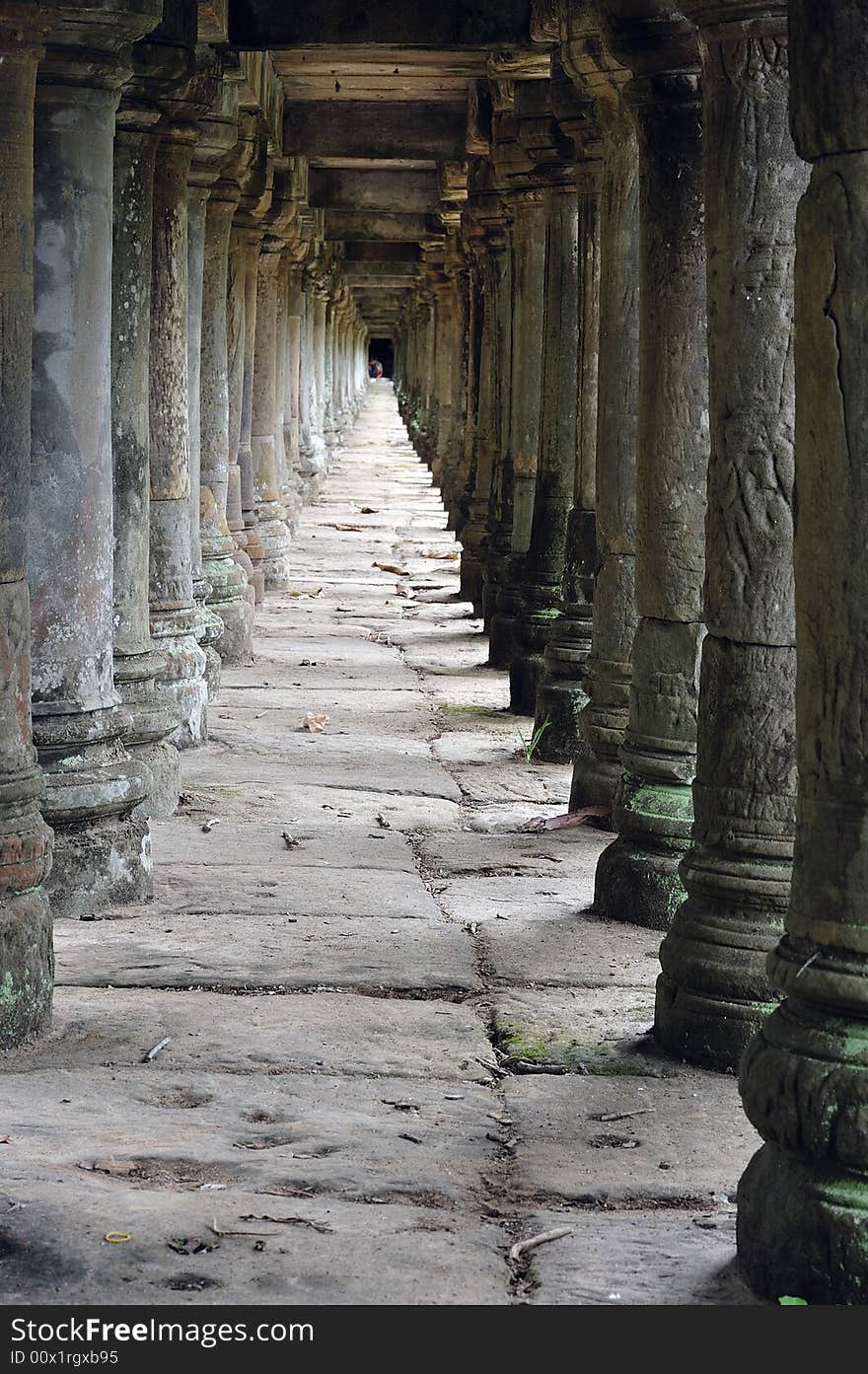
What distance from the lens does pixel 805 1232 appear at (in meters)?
3.52

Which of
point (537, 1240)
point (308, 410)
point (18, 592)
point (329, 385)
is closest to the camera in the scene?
point (537, 1240)

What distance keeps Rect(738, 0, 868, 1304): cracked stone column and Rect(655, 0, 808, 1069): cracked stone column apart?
1.32m

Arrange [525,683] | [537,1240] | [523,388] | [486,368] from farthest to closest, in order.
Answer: [486,368] → [523,388] → [525,683] → [537,1240]

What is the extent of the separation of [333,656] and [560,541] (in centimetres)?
246

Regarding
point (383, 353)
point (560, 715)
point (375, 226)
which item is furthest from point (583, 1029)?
point (383, 353)

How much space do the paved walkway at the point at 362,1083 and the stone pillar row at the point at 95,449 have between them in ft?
1.19

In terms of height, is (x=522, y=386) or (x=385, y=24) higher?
(x=385, y=24)

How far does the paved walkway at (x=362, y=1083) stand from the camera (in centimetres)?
376

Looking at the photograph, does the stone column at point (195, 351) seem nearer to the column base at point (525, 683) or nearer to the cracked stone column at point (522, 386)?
the column base at point (525, 683)

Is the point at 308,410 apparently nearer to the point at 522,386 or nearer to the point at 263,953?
the point at 522,386

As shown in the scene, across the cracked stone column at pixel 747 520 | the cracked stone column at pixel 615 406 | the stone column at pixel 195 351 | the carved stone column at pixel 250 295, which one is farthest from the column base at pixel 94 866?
the carved stone column at pixel 250 295

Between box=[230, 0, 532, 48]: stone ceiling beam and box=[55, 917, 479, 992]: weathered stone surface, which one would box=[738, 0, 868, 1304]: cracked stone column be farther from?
box=[230, 0, 532, 48]: stone ceiling beam

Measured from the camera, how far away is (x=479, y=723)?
36.1 ft

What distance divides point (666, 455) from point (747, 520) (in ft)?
4.77
